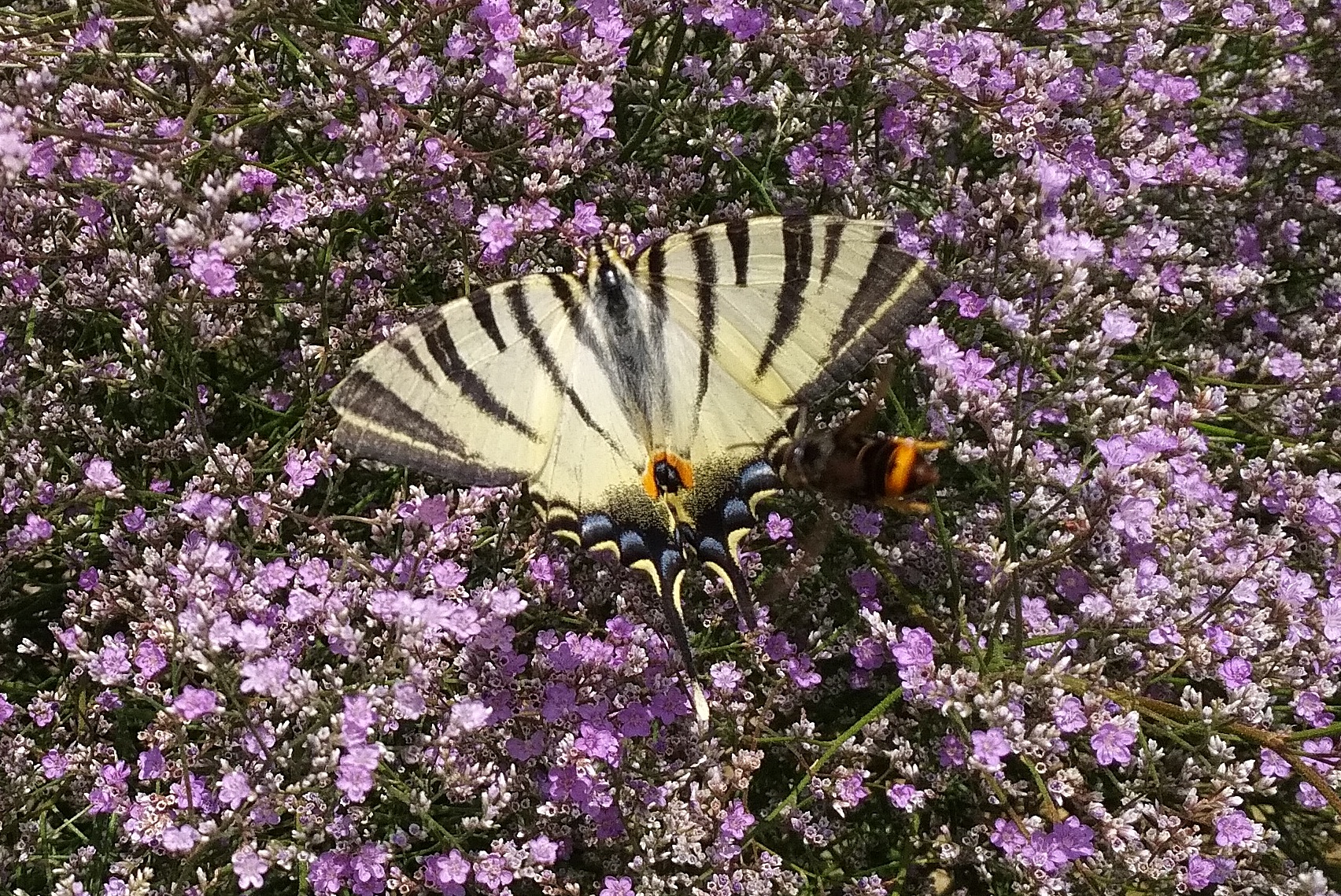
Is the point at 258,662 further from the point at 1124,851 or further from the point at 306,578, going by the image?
the point at 1124,851

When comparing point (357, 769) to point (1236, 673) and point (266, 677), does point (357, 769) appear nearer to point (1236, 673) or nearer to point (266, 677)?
point (266, 677)

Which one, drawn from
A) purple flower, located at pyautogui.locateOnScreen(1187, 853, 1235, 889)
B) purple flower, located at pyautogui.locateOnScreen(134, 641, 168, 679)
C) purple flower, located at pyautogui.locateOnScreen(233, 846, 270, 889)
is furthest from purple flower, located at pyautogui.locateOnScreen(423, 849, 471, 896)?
purple flower, located at pyautogui.locateOnScreen(1187, 853, 1235, 889)

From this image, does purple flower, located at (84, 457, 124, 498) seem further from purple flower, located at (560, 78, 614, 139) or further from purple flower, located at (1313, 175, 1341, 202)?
purple flower, located at (1313, 175, 1341, 202)

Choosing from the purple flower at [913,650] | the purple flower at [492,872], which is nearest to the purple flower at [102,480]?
the purple flower at [492,872]

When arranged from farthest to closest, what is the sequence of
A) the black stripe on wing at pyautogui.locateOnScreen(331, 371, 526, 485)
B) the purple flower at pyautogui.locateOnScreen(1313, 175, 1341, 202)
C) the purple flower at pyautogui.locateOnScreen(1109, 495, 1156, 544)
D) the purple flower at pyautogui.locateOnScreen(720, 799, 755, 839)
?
the purple flower at pyautogui.locateOnScreen(1313, 175, 1341, 202) → the purple flower at pyautogui.locateOnScreen(720, 799, 755, 839) → the purple flower at pyautogui.locateOnScreen(1109, 495, 1156, 544) → the black stripe on wing at pyautogui.locateOnScreen(331, 371, 526, 485)

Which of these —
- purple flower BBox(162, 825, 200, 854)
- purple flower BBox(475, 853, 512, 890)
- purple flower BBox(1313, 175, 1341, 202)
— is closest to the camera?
purple flower BBox(162, 825, 200, 854)

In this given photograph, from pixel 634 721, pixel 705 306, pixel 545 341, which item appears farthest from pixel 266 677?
pixel 705 306

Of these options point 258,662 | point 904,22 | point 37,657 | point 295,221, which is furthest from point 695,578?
point 37,657
